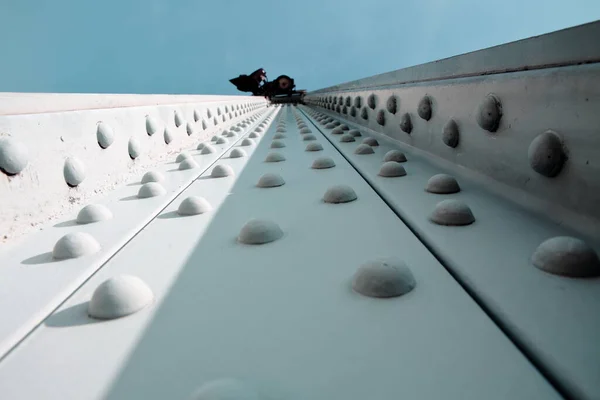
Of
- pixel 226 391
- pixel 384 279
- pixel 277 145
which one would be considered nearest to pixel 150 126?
pixel 277 145

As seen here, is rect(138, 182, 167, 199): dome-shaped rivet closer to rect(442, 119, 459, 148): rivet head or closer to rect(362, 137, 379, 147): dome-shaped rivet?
rect(442, 119, 459, 148): rivet head

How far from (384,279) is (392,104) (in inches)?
78.2

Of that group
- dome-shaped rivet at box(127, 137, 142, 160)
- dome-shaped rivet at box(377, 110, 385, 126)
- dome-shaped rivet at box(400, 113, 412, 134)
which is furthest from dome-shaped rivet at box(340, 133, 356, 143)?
dome-shaped rivet at box(127, 137, 142, 160)

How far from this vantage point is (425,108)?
2012 millimetres

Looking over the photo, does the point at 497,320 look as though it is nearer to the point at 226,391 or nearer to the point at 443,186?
the point at 226,391

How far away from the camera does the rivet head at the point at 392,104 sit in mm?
2595

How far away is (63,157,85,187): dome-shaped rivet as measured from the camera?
1.63m

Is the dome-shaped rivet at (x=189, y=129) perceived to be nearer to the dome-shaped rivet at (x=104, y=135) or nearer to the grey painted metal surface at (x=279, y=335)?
the dome-shaped rivet at (x=104, y=135)

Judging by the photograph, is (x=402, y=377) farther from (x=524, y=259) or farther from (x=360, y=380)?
(x=524, y=259)

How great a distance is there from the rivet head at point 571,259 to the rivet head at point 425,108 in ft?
4.00

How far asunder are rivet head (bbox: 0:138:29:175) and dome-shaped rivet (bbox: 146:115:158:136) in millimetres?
1156

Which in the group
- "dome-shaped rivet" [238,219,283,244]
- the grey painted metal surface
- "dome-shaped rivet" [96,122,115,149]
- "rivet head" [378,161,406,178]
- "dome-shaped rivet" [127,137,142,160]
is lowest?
"rivet head" [378,161,406,178]

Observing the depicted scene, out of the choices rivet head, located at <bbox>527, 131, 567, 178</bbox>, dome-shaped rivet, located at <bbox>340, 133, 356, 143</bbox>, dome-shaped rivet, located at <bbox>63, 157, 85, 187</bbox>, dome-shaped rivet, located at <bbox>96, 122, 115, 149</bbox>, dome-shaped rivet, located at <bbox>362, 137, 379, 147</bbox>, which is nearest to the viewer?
rivet head, located at <bbox>527, 131, 567, 178</bbox>

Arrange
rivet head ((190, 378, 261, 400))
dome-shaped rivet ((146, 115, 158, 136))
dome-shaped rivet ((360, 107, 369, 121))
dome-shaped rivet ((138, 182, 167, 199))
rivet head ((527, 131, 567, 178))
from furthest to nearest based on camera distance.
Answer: dome-shaped rivet ((360, 107, 369, 121)), dome-shaped rivet ((146, 115, 158, 136)), dome-shaped rivet ((138, 182, 167, 199)), rivet head ((527, 131, 567, 178)), rivet head ((190, 378, 261, 400))
